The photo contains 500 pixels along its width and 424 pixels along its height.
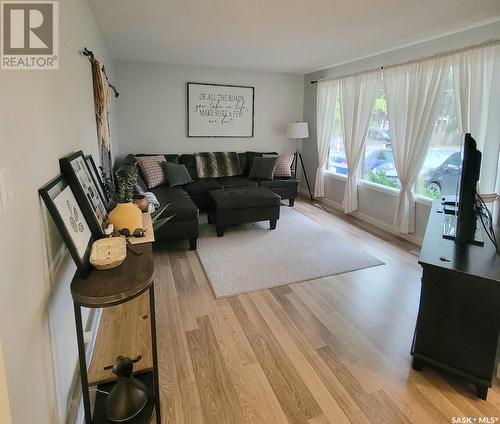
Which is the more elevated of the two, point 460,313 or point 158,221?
point 158,221

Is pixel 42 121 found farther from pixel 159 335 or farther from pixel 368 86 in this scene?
pixel 368 86

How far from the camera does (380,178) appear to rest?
4.43 m

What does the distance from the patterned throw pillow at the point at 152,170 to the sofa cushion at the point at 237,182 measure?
3.01 feet

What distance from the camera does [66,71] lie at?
1.67 meters

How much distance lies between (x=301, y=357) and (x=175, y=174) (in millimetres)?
3348

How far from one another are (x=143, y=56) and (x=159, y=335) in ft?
13.1

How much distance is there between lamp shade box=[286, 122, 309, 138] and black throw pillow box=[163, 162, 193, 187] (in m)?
2.12

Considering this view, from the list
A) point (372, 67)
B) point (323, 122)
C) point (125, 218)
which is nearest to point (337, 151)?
point (323, 122)

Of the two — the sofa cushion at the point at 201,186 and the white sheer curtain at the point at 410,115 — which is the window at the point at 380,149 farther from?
the sofa cushion at the point at 201,186

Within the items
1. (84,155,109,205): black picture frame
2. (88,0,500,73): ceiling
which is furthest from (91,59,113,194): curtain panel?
(88,0,500,73): ceiling

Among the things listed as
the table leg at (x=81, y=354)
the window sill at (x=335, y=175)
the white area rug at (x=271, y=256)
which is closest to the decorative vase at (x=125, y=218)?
the table leg at (x=81, y=354)

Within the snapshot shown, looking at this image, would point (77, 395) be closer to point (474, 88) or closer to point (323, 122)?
point (474, 88)

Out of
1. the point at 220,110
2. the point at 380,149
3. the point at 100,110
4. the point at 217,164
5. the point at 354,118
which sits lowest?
the point at 217,164

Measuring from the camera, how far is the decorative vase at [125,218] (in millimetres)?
1828
